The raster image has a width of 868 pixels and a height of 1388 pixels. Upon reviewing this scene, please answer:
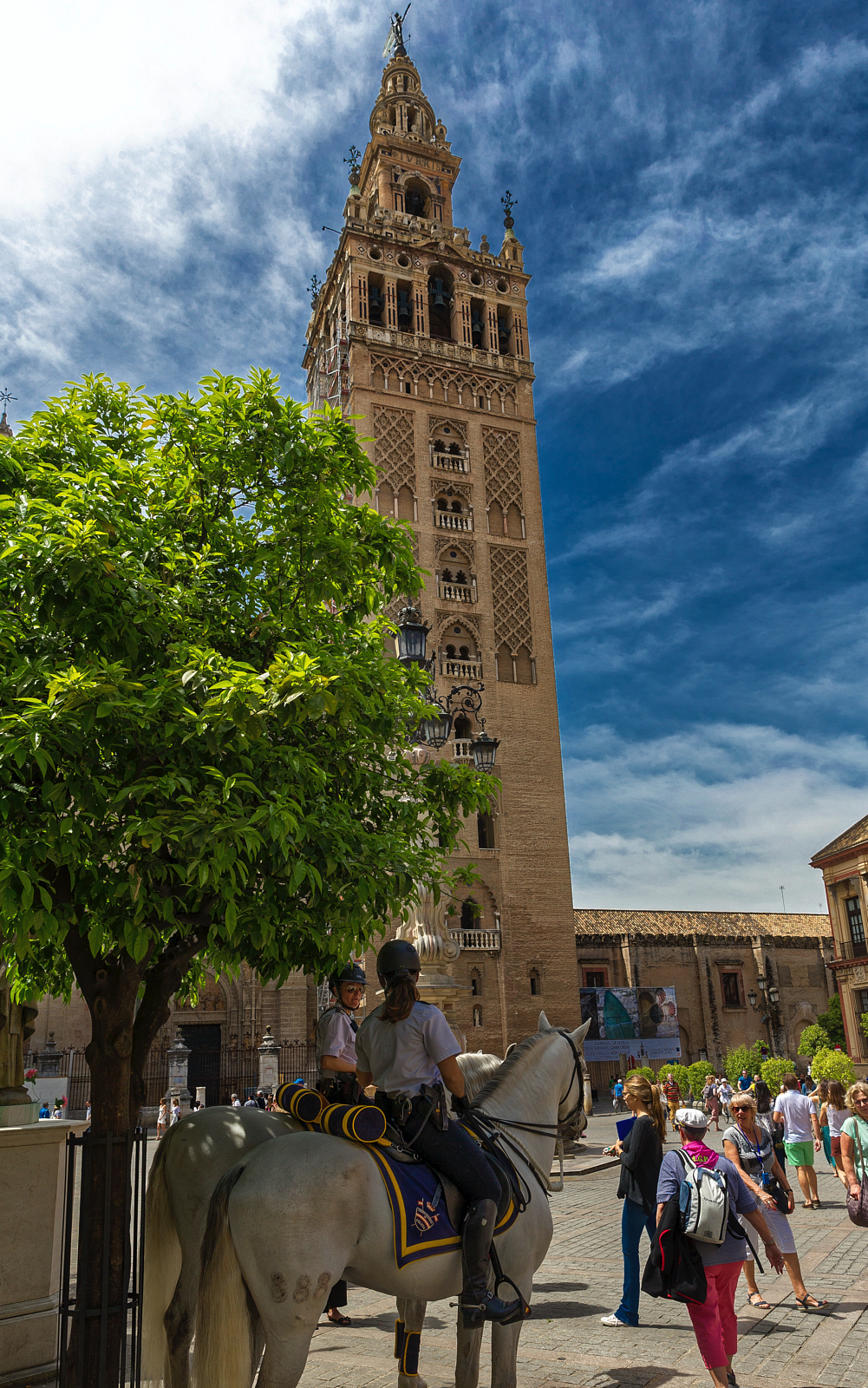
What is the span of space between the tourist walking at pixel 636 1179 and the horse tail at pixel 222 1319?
3.68 meters

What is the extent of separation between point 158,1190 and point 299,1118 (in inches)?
48.0

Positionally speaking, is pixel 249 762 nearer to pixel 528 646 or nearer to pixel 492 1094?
pixel 492 1094

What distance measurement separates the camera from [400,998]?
456 cm

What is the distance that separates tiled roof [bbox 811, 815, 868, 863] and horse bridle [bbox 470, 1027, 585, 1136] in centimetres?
3797

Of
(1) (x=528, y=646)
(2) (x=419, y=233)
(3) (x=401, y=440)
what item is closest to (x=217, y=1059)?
(1) (x=528, y=646)

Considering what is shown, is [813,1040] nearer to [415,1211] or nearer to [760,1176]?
[760,1176]

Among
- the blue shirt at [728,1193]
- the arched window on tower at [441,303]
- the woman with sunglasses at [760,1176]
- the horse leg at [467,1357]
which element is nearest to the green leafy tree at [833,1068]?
the woman with sunglasses at [760,1176]

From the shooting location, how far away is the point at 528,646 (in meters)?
38.2

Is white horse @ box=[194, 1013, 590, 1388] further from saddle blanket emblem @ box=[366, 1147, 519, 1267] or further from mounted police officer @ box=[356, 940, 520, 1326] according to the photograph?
mounted police officer @ box=[356, 940, 520, 1326]

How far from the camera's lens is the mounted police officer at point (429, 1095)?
14.1 feet

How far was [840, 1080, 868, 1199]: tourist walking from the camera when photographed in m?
7.51

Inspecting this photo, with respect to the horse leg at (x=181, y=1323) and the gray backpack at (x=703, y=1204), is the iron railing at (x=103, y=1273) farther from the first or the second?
the gray backpack at (x=703, y=1204)

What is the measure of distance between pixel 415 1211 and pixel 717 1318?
6.83 ft

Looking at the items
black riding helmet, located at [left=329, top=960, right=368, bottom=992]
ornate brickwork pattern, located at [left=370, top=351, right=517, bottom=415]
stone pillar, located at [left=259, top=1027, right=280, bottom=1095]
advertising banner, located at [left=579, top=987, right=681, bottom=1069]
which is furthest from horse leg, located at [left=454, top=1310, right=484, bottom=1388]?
advertising banner, located at [left=579, top=987, right=681, bottom=1069]
